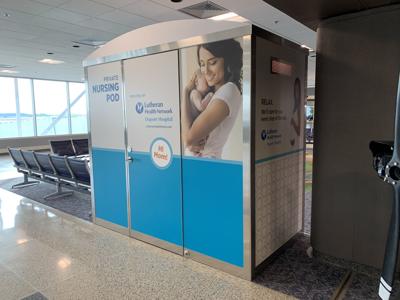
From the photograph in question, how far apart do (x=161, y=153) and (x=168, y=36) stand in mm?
1187

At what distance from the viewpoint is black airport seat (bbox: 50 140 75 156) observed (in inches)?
293

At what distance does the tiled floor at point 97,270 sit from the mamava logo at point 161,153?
96 centimetres

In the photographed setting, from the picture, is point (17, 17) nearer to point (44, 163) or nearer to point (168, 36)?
point (44, 163)

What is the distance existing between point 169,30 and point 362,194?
2.38m

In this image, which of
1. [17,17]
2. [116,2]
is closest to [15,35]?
[17,17]

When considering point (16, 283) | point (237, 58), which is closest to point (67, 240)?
point (16, 283)

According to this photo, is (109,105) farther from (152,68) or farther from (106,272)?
(106,272)

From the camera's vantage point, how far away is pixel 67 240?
140 inches

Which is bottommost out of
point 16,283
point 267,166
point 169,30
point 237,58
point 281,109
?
point 16,283

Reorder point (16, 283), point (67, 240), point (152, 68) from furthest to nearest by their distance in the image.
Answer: point (67, 240) < point (152, 68) < point (16, 283)

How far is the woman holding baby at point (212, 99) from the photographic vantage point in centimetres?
253

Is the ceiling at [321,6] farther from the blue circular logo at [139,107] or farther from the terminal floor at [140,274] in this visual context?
the terminal floor at [140,274]

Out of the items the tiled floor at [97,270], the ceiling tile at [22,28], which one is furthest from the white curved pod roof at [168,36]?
the ceiling tile at [22,28]

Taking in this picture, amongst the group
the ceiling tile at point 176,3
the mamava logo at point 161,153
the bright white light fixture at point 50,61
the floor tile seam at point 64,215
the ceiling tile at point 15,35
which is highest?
the bright white light fixture at point 50,61
